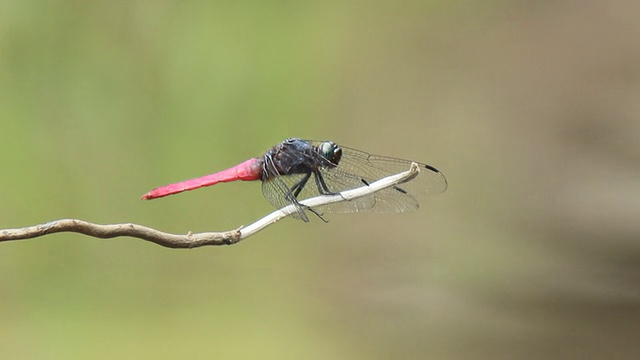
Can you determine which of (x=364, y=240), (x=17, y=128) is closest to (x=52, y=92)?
(x=17, y=128)

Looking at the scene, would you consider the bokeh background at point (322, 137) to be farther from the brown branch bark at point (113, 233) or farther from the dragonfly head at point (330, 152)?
the brown branch bark at point (113, 233)

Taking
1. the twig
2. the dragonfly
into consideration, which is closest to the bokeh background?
the dragonfly

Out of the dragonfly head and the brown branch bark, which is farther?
the dragonfly head

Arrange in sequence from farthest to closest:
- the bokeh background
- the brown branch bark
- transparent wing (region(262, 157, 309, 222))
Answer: the bokeh background, transparent wing (region(262, 157, 309, 222)), the brown branch bark

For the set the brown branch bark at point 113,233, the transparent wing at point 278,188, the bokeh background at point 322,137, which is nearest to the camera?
the brown branch bark at point 113,233

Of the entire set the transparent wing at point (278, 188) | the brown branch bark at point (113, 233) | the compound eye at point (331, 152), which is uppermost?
the compound eye at point (331, 152)

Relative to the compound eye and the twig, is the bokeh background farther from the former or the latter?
the twig

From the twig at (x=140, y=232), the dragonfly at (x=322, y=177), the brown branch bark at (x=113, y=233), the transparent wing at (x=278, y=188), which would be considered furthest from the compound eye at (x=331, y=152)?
the brown branch bark at (x=113, y=233)

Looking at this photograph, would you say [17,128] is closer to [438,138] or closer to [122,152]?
[122,152]

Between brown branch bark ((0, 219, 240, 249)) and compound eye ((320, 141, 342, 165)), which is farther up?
compound eye ((320, 141, 342, 165))
